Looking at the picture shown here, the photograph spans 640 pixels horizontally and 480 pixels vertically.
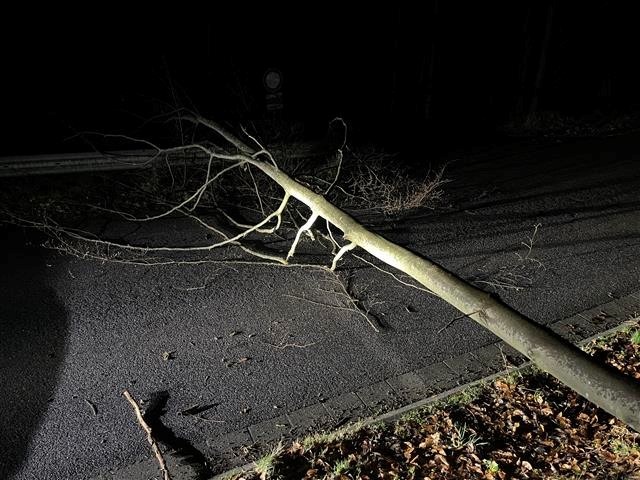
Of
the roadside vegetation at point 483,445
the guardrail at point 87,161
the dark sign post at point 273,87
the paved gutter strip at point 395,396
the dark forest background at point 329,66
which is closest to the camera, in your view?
the roadside vegetation at point 483,445

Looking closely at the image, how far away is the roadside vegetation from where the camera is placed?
302 cm

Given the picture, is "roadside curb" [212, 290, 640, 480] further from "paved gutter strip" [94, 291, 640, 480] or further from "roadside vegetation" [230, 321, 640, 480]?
"roadside vegetation" [230, 321, 640, 480]

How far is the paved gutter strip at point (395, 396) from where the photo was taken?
11.4 ft

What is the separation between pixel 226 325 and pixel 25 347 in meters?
1.85

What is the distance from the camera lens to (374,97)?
15.2m

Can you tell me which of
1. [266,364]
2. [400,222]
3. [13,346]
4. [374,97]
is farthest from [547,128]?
[13,346]

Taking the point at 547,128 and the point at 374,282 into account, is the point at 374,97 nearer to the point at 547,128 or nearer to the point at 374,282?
the point at 547,128

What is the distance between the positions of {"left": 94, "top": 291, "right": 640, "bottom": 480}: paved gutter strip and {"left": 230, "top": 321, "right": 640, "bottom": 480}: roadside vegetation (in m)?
0.15

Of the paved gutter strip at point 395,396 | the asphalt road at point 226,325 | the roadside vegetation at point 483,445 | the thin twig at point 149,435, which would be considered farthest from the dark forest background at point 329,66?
the roadside vegetation at point 483,445

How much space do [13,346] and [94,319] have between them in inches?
28.6

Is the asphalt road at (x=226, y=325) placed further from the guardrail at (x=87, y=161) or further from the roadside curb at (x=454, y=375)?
the guardrail at (x=87, y=161)

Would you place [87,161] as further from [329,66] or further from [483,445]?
[483,445]

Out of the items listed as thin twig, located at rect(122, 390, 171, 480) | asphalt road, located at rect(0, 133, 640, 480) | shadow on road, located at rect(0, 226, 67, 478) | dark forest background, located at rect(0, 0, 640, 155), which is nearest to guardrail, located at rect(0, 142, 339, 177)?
dark forest background, located at rect(0, 0, 640, 155)

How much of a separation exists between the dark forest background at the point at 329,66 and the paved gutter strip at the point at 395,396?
6600 mm
